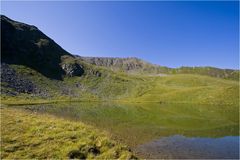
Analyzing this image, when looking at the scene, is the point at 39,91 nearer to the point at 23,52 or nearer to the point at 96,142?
the point at 23,52

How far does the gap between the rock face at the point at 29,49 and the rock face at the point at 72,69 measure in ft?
13.5

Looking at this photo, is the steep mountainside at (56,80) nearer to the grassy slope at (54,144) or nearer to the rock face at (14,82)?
the rock face at (14,82)

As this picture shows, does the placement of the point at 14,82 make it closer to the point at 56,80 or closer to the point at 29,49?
the point at 56,80

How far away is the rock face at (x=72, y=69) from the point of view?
173 meters

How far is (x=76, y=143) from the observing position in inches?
725

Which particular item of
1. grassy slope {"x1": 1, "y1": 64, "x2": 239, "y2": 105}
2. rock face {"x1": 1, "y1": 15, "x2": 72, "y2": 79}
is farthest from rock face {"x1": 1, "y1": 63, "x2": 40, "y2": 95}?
rock face {"x1": 1, "y1": 15, "x2": 72, "y2": 79}

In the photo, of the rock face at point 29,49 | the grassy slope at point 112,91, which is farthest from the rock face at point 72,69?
the grassy slope at point 112,91

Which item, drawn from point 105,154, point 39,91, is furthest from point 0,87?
point 105,154

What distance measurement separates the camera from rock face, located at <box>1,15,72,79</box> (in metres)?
151

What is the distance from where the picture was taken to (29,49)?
545ft

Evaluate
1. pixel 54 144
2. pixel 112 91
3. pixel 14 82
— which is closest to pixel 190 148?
pixel 54 144

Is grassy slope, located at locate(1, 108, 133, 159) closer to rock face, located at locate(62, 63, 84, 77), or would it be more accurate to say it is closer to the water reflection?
the water reflection

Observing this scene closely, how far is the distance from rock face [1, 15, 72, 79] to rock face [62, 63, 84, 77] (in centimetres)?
410

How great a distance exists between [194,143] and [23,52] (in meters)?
153
